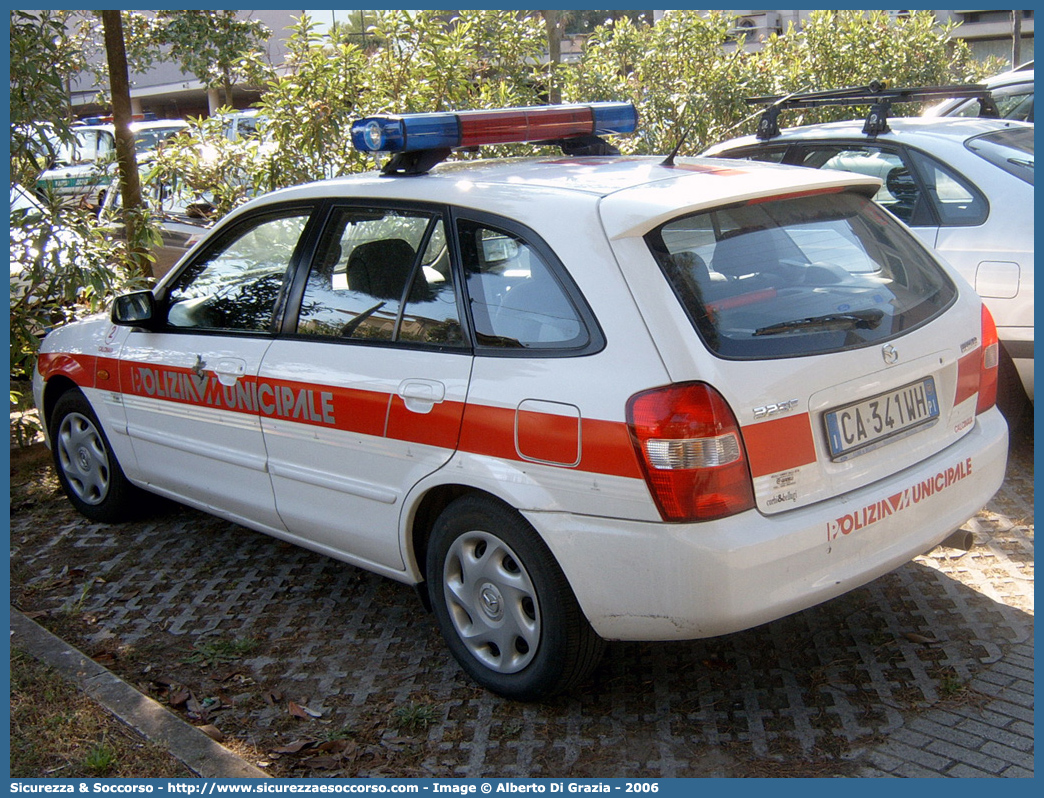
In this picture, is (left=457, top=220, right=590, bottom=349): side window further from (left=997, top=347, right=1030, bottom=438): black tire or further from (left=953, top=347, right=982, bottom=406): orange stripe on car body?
(left=997, top=347, right=1030, bottom=438): black tire

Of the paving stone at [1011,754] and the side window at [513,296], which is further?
the side window at [513,296]

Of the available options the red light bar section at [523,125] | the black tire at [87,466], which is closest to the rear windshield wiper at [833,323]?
the red light bar section at [523,125]

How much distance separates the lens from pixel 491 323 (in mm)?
3379

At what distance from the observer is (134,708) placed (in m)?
3.50

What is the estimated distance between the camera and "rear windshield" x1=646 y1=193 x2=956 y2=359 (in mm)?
3096

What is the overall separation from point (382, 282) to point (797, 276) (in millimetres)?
1456

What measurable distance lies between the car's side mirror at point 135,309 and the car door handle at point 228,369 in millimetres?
575

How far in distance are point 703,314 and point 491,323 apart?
0.70 m

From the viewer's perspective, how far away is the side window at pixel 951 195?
209 inches

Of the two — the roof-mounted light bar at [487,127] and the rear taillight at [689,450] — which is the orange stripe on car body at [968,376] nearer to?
the rear taillight at [689,450]

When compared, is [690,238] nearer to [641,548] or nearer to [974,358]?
[641,548]

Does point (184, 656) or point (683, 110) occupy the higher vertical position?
point (683, 110)

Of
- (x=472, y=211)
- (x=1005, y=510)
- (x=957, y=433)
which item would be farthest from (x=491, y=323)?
(x=1005, y=510)

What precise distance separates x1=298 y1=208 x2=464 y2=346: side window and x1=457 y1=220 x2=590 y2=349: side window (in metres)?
0.10
